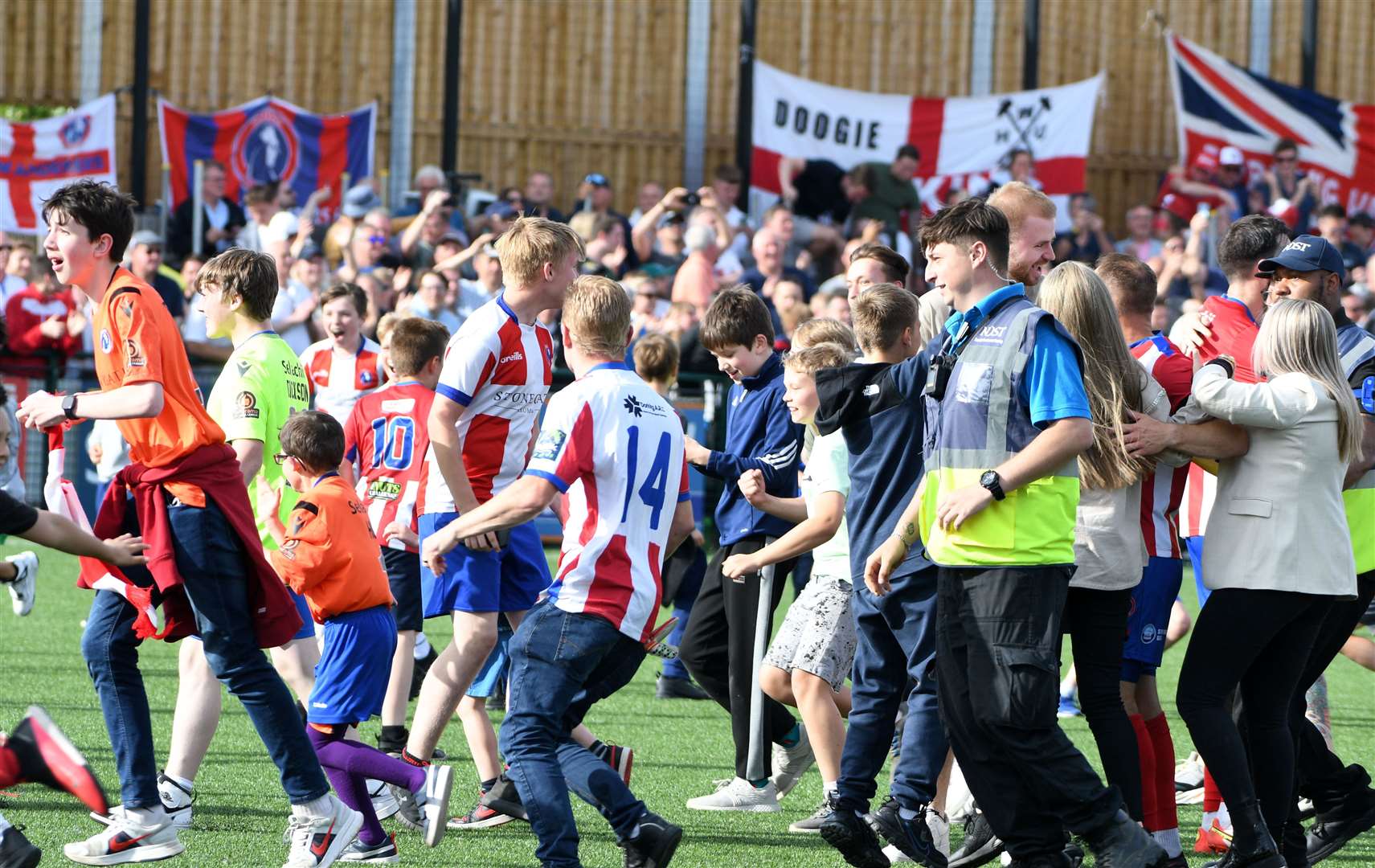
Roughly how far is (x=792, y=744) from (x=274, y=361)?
228cm

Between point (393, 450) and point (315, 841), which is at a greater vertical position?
point (393, 450)

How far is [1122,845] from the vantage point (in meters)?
4.54

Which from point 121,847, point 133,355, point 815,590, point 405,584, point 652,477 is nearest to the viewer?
point 652,477

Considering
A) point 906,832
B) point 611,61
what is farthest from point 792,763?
point 611,61

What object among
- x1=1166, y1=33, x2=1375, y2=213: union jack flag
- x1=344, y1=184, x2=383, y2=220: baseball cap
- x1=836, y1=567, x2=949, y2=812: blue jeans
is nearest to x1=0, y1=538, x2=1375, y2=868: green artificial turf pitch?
x1=836, y1=567, x2=949, y2=812: blue jeans

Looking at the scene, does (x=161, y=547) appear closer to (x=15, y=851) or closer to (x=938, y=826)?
(x=15, y=851)

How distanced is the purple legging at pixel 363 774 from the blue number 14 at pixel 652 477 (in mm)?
1226

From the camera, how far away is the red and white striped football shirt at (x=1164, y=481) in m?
5.36

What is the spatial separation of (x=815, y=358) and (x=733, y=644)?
1126 mm

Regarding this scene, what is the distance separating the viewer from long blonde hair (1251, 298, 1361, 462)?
504cm

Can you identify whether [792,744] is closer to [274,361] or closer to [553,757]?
[553,757]

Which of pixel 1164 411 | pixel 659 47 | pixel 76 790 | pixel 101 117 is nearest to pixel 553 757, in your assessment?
pixel 76 790

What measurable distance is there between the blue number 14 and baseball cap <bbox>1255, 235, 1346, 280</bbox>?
2047mm

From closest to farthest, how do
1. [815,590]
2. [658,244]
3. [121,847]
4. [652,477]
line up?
[652,477], [121,847], [815,590], [658,244]
